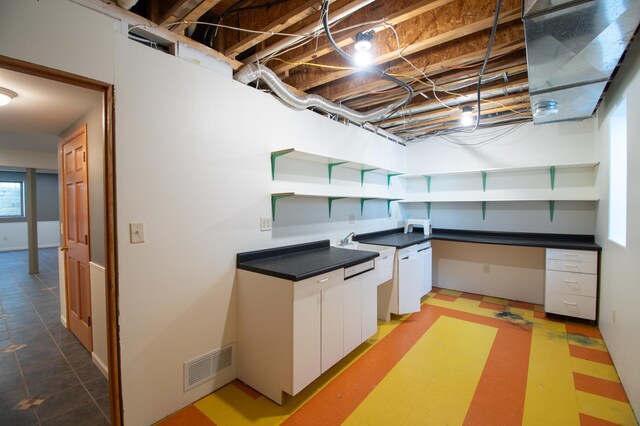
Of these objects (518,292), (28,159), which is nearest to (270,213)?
(518,292)

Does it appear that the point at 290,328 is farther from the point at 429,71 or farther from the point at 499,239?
the point at 499,239

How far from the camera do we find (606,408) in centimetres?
181

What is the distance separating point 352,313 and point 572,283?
255cm

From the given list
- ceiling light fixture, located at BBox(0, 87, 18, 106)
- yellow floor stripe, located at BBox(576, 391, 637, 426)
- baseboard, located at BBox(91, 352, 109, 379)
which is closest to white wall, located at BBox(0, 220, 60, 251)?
baseboard, located at BBox(91, 352, 109, 379)

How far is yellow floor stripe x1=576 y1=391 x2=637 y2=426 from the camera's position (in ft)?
5.63

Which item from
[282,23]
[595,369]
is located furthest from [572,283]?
[282,23]

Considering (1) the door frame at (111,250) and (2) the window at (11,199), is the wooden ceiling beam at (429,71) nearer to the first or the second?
(1) the door frame at (111,250)

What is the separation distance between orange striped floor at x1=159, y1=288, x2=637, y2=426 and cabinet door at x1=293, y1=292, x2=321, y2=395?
18 cm

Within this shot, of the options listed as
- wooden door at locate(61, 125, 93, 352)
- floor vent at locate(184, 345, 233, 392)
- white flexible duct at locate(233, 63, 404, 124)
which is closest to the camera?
floor vent at locate(184, 345, 233, 392)

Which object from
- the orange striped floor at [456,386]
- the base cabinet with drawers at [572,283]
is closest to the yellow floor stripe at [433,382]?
the orange striped floor at [456,386]

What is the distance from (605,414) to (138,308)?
9.57 feet

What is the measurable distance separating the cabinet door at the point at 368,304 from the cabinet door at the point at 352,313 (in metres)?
0.05

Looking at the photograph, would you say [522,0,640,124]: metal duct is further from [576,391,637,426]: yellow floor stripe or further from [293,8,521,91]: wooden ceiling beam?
[576,391,637,426]: yellow floor stripe

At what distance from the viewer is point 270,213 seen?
7.95ft
